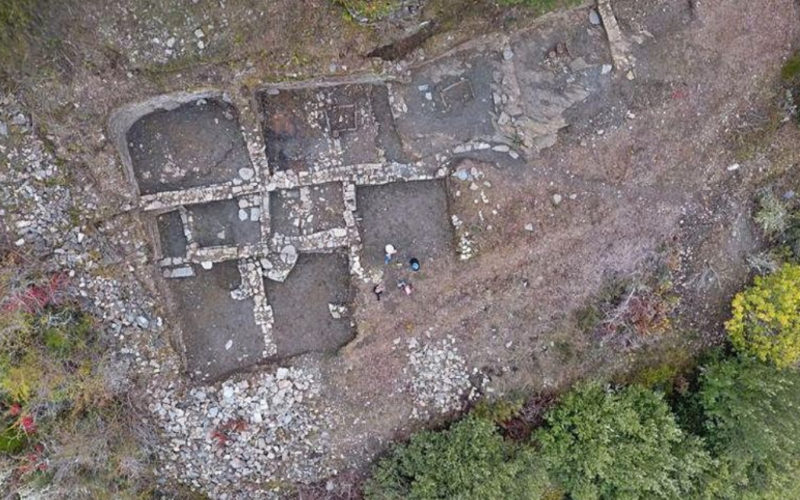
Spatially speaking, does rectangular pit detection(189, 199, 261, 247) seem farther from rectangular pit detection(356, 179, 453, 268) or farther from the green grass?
the green grass

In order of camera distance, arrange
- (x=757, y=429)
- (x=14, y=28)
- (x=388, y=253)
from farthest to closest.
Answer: (x=388, y=253) → (x=757, y=429) → (x=14, y=28)

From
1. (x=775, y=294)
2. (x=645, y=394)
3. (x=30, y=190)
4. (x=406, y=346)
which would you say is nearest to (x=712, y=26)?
(x=775, y=294)

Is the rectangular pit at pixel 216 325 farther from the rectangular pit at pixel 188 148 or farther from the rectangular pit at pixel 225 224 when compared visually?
the rectangular pit at pixel 188 148

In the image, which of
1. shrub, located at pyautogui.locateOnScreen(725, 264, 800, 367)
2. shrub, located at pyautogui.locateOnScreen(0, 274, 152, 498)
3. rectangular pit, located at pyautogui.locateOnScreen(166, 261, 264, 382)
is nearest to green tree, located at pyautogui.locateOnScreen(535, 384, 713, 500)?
shrub, located at pyautogui.locateOnScreen(725, 264, 800, 367)

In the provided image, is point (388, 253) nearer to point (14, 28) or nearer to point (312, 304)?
point (312, 304)

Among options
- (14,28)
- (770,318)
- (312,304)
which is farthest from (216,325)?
(770,318)

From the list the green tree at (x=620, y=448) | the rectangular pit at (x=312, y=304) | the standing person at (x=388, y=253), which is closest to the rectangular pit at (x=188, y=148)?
the rectangular pit at (x=312, y=304)
